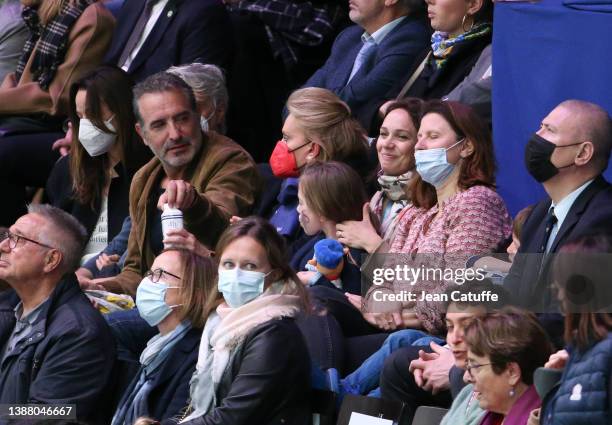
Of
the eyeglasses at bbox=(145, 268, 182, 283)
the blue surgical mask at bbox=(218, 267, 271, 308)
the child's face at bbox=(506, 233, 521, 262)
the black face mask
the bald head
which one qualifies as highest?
the bald head

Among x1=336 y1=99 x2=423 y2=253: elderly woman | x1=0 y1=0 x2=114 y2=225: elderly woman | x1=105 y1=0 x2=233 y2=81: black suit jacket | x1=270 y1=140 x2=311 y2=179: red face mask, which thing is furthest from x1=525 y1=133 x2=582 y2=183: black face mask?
x1=0 y1=0 x2=114 y2=225: elderly woman

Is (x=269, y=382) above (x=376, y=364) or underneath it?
above

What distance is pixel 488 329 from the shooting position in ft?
20.2

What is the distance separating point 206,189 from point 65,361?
1.54m

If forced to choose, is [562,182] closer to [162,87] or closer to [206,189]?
[206,189]

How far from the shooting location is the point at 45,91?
442 inches

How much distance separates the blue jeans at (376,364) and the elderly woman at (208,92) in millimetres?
2763

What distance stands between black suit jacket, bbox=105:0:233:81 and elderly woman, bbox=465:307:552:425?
192 inches

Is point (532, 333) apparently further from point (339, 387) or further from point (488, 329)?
point (339, 387)

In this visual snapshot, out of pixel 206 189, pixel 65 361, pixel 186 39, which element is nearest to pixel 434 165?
pixel 206 189

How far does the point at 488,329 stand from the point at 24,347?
112 inches

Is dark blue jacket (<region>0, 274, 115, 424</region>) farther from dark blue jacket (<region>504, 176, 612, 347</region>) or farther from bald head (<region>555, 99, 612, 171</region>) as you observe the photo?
bald head (<region>555, 99, 612, 171</region>)

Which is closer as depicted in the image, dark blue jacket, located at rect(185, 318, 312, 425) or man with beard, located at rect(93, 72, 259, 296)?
dark blue jacket, located at rect(185, 318, 312, 425)

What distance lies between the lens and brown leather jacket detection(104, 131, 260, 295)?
29.8 ft
